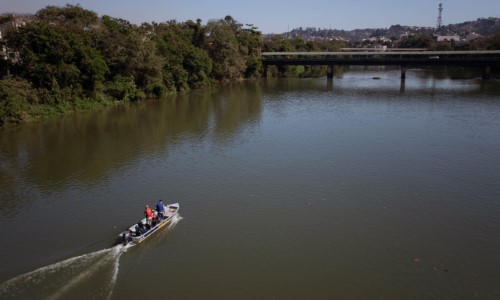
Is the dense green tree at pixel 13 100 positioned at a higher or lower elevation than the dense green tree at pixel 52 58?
lower

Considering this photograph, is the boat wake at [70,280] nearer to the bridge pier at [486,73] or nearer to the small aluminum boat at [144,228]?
the small aluminum boat at [144,228]

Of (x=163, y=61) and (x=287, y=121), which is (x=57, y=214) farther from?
(x=163, y=61)

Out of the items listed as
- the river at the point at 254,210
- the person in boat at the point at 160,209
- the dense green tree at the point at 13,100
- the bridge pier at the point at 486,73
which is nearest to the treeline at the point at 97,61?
→ the dense green tree at the point at 13,100

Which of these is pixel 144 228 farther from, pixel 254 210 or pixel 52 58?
pixel 52 58

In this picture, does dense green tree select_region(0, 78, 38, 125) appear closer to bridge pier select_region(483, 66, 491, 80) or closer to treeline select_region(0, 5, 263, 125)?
treeline select_region(0, 5, 263, 125)

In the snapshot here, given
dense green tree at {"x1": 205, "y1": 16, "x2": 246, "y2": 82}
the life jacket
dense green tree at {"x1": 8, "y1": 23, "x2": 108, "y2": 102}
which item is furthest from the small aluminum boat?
dense green tree at {"x1": 205, "y1": 16, "x2": 246, "y2": 82}

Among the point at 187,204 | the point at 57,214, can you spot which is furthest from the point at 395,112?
the point at 57,214
